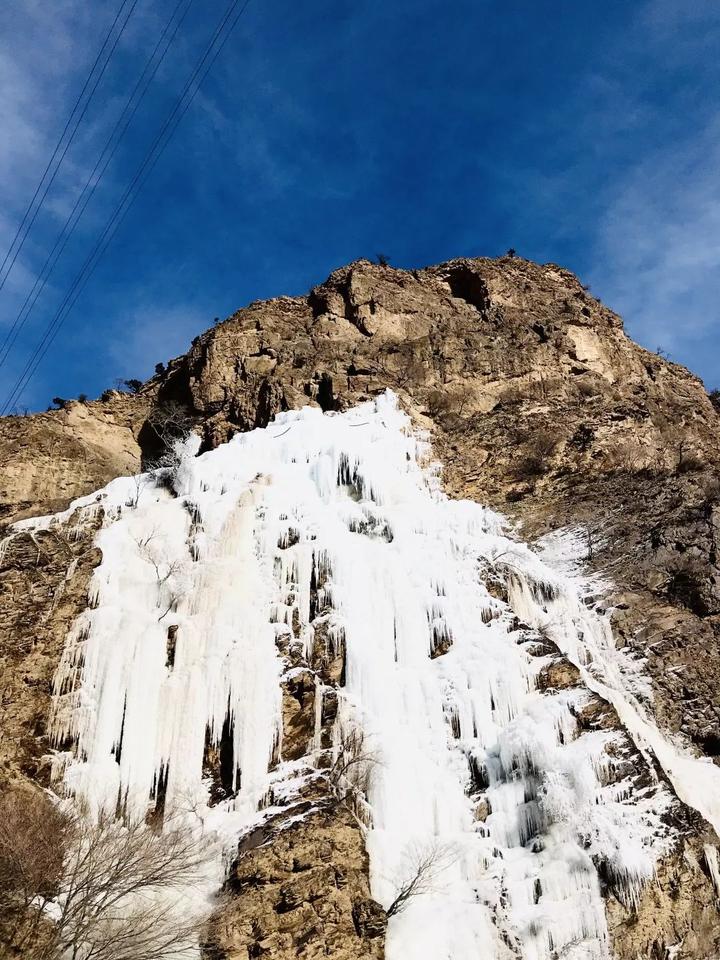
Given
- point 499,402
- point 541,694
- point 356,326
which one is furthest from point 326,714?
point 356,326

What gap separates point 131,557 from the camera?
15.9m

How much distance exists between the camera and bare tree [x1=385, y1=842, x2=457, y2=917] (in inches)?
436

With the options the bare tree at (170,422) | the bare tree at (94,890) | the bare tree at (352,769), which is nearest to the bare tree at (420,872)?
the bare tree at (352,769)

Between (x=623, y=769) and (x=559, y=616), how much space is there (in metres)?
3.93

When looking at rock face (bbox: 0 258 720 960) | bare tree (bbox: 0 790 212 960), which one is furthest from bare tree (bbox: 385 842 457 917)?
bare tree (bbox: 0 790 212 960)

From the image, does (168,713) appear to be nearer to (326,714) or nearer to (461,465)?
(326,714)

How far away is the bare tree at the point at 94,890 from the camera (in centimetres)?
957

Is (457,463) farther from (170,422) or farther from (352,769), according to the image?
(352,769)

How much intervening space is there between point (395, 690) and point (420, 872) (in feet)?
9.90

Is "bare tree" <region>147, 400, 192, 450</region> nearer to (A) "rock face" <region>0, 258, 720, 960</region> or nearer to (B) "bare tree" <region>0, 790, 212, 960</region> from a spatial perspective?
(A) "rock face" <region>0, 258, 720, 960</region>

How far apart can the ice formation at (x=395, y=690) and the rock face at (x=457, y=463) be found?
492 millimetres

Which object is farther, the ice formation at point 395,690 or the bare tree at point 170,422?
A: the bare tree at point 170,422

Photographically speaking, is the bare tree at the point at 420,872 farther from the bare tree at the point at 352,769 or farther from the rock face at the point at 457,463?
the bare tree at the point at 352,769

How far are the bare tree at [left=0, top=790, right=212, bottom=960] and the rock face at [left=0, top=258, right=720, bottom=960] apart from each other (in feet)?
2.35
